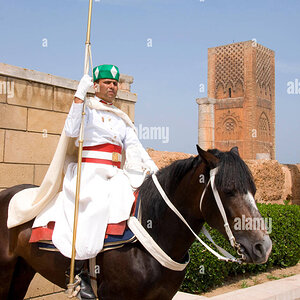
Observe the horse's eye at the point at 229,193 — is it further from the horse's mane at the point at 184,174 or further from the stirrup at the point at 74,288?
the stirrup at the point at 74,288

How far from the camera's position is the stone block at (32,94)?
504 centimetres

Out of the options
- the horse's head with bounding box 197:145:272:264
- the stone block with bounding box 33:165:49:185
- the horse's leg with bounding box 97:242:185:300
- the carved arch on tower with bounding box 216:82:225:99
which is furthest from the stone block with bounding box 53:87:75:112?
the carved arch on tower with bounding box 216:82:225:99

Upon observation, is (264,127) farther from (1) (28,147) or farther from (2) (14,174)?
(2) (14,174)

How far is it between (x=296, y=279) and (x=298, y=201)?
7.80m

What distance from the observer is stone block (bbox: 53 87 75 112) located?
5.48 meters

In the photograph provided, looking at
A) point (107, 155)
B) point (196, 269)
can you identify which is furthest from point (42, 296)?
point (107, 155)

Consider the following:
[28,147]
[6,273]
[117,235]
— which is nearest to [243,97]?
→ [28,147]

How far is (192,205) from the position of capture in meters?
2.71

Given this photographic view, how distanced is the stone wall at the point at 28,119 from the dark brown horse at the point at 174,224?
230 cm

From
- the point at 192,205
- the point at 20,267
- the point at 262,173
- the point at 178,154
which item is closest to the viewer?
the point at 192,205

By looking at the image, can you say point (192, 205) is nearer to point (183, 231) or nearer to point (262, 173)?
point (183, 231)

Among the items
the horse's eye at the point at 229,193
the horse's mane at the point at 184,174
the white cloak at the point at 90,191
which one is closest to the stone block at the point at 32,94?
the white cloak at the point at 90,191

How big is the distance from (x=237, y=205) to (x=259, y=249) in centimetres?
30

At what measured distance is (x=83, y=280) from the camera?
9.14 feet
